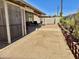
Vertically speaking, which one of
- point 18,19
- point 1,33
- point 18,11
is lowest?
point 1,33

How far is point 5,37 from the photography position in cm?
930

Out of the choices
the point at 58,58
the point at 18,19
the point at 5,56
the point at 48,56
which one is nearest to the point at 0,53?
the point at 5,56

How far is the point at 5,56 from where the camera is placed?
Result: 598 centimetres

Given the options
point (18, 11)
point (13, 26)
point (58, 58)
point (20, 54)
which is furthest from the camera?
point (18, 11)

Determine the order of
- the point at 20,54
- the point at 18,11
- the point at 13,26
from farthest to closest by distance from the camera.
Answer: the point at 18,11, the point at 13,26, the point at 20,54

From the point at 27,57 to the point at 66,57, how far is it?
1767mm

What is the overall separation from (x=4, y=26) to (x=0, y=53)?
3.25 metres

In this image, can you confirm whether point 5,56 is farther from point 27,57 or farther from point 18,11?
point 18,11

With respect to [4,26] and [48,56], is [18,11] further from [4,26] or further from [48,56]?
[48,56]

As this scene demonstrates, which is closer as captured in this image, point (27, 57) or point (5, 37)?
point (27, 57)

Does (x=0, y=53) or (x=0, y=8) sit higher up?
(x=0, y=8)

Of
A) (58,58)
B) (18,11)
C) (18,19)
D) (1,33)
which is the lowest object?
(58,58)

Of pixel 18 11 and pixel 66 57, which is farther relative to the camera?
pixel 18 11

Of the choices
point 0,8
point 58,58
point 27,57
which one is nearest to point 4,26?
point 0,8
